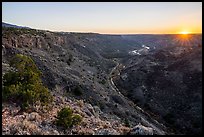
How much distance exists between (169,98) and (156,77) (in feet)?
44.7

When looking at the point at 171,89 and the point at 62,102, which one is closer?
the point at 62,102

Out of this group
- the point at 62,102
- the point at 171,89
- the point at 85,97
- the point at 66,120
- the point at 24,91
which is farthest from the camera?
the point at 171,89

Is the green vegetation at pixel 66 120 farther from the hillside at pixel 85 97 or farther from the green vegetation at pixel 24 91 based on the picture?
the green vegetation at pixel 24 91

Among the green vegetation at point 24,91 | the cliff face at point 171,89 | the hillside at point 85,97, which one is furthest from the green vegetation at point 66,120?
the cliff face at point 171,89

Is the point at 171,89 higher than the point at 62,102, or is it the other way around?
the point at 62,102

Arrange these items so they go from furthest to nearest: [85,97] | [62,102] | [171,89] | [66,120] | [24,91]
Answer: [171,89], [85,97], [62,102], [24,91], [66,120]

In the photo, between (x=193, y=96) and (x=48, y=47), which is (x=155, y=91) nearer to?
(x=193, y=96)

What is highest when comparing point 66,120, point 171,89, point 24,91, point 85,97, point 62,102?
point 24,91

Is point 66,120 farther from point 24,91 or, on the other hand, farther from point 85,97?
point 85,97

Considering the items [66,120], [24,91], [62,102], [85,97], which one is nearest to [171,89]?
[85,97]

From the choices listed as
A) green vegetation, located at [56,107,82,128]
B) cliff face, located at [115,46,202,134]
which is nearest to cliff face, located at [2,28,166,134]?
green vegetation, located at [56,107,82,128]

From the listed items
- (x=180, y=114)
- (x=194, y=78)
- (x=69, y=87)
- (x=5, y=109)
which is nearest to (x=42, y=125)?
(x=5, y=109)

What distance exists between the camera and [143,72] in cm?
7406

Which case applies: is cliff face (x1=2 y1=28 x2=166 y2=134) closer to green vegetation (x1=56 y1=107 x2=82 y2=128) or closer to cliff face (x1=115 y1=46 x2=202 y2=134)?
green vegetation (x1=56 y1=107 x2=82 y2=128)
